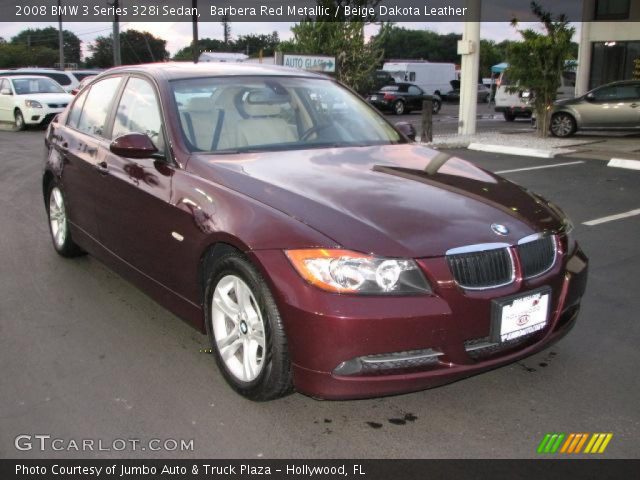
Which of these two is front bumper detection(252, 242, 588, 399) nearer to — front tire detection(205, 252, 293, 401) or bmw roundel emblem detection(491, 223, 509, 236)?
front tire detection(205, 252, 293, 401)

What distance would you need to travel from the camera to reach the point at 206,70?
14.6 ft

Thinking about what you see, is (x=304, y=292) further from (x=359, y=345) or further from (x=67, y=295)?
(x=67, y=295)

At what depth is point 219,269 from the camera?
326cm

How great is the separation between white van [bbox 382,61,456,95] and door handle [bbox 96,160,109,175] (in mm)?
36014

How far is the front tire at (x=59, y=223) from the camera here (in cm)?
545

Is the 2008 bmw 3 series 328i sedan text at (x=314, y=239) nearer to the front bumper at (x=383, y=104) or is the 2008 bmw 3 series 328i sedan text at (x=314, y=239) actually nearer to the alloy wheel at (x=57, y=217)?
the alloy wheel at (x=57, y=217)

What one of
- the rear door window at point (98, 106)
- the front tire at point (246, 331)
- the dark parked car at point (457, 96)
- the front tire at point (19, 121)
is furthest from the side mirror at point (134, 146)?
the dark parked car at point (457, 96)

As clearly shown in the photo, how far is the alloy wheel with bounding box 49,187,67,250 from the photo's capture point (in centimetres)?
548

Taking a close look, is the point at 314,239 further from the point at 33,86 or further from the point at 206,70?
the point at 33,86

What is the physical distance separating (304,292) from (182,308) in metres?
1.14

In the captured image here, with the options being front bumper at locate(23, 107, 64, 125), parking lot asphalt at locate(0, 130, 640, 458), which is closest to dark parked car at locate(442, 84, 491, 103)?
Answer: front bumper at locate(23, 107, 64, 125)

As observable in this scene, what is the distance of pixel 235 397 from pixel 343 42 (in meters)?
17.2

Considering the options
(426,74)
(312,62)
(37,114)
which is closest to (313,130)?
(312,62)

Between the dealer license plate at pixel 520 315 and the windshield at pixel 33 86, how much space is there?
1972 cm
